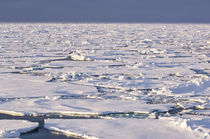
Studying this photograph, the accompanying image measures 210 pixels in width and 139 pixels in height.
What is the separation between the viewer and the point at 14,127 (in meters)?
4.26

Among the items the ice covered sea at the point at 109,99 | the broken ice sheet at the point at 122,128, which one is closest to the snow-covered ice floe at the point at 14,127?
the ice covered sea at the point at 109,99

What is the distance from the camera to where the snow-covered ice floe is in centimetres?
404

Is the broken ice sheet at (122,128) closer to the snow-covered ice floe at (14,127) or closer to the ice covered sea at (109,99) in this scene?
the ice covered sea at (109,99)

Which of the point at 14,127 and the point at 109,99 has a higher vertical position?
the point at 109,99

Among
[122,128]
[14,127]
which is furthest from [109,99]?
[14,127]

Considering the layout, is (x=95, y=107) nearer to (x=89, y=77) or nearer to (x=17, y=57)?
(x=89, y=77)

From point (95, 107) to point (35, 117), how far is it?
0.78 meters

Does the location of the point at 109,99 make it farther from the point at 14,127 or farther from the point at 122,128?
the point at 14,127

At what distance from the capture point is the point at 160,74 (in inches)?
315

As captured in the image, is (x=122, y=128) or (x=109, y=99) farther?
(x=109, y=99)

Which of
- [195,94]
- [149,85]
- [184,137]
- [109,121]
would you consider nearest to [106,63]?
[149,85]

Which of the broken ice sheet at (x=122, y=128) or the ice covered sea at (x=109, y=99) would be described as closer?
the broken ice sheet at (x=122, y=128)

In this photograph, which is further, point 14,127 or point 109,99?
point 109,99

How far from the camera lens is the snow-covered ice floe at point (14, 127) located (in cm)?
404
